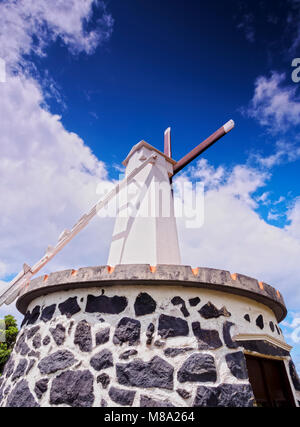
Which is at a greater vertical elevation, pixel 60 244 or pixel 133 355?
pixel 60 244

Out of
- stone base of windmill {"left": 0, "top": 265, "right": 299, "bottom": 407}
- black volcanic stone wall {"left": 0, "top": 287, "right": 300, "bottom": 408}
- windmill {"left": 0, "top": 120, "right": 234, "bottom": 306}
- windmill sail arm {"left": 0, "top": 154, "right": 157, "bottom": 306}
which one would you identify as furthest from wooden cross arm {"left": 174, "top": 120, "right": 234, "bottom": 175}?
black volcanic stone wall {"left": 0, "top": 287, "right": 300, "bottom": 408}

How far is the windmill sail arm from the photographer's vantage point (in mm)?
3814

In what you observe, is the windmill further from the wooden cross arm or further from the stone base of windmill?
the stone base of windmill

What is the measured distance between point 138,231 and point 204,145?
3.55 metres

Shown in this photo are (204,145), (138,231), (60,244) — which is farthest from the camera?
(204,145)

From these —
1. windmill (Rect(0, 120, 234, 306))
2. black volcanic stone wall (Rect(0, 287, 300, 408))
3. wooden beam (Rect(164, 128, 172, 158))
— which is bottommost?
black volcanic stone wall (Rect(0, 287, 300, 408))

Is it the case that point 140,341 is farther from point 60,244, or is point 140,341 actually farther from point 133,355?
point 60,244

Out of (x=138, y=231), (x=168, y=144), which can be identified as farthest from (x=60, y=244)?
(x=168, y=144)

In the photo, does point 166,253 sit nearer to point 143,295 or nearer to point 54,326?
point 143,295

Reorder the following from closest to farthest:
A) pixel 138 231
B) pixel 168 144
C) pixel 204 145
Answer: pixel 138 231, pixel 204 145, pixel 168 144

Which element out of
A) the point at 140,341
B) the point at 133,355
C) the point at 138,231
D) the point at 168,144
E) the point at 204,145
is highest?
the point at 168,144

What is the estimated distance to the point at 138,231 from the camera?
14.4 feet

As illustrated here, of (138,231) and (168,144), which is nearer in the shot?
(138,231)
